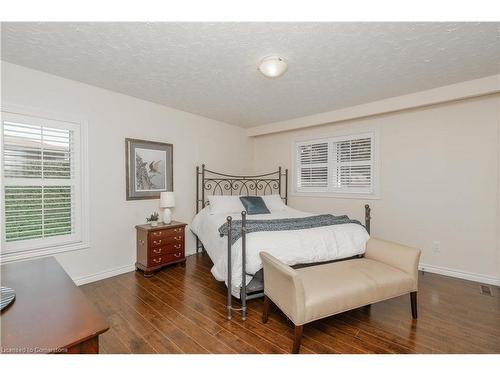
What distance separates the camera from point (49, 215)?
8.94 feet

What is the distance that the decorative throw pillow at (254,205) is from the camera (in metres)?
3.82

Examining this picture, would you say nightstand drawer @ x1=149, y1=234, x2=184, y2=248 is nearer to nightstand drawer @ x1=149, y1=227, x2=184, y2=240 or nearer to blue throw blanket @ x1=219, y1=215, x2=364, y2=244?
nightstand drawer @ x1=149, y1=227, x2=184, y2=240

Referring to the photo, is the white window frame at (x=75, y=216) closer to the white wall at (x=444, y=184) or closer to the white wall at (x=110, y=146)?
the white wall at (x=110, y=146)

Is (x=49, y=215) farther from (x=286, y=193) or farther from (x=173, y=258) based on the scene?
(x=286, y=193)

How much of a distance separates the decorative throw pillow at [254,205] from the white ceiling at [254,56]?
1.59 m

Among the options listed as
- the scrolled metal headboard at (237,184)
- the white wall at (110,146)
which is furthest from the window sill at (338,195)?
the white wall at (110,146)

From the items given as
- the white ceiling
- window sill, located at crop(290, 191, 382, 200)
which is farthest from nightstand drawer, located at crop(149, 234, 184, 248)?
window sill, located at crop(290, 191, 382, 200)

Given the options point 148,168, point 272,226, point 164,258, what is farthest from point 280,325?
point 148,168

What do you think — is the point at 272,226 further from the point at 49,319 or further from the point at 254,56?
the point at 49,319

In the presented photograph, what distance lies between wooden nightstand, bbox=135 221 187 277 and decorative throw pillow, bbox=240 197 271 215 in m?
1.02

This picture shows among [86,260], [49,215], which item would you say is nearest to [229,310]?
[86,260]

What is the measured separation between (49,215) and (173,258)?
1.54 m
